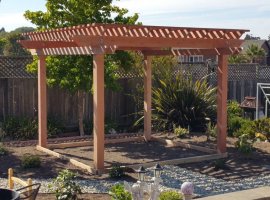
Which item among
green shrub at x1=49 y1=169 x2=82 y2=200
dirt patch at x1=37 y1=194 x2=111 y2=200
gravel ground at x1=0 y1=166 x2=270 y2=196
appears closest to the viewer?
green shrub at x1=49 y1=169 x2=82 y2=200

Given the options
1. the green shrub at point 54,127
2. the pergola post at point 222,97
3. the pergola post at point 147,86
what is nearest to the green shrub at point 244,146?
the pergola post at point 222,97

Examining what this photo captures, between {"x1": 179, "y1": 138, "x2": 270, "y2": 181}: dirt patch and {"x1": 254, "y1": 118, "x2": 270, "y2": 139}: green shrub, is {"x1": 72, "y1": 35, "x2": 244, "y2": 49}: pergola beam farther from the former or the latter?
{"x1": 254, "y1": 118, "x2": 270, "y2": 139}: green shrub

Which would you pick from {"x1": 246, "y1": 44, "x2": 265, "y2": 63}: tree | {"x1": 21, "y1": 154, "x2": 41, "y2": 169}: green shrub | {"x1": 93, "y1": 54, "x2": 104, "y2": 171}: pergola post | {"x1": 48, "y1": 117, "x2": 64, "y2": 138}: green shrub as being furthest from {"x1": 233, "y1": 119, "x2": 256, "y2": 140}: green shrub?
{"x1": 246, "y1": 44, "x2": 265, "y2": 63}: tree

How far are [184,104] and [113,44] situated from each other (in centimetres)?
499

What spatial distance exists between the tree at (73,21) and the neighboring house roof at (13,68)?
144cm

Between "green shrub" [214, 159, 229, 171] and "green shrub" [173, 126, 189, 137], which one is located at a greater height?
"green shrub" [173, 126, 189, 137]

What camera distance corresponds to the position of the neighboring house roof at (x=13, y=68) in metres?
12.8

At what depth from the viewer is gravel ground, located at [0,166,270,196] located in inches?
280

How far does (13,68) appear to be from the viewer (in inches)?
508

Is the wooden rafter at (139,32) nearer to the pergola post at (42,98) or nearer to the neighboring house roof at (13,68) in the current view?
the pergola post at (42,98)

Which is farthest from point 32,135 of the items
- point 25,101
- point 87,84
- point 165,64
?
point 165,64

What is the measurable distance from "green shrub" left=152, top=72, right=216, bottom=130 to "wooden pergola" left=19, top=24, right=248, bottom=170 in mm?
1896

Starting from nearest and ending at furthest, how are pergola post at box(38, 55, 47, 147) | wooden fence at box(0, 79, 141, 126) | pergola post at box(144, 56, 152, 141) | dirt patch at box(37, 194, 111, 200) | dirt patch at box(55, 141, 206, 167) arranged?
dirt patch at box(37, 194, 111, 200) < dirt patch at box(55, 141, 206, 167) < pergola post at box(38, 55, 47, 147) < pergola post at box(144, 56, 152, 141) < wooden fence at box(0, 79, 141, 126)

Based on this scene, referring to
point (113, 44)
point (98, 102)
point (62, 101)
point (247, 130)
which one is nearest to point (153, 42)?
point (113, 44)
